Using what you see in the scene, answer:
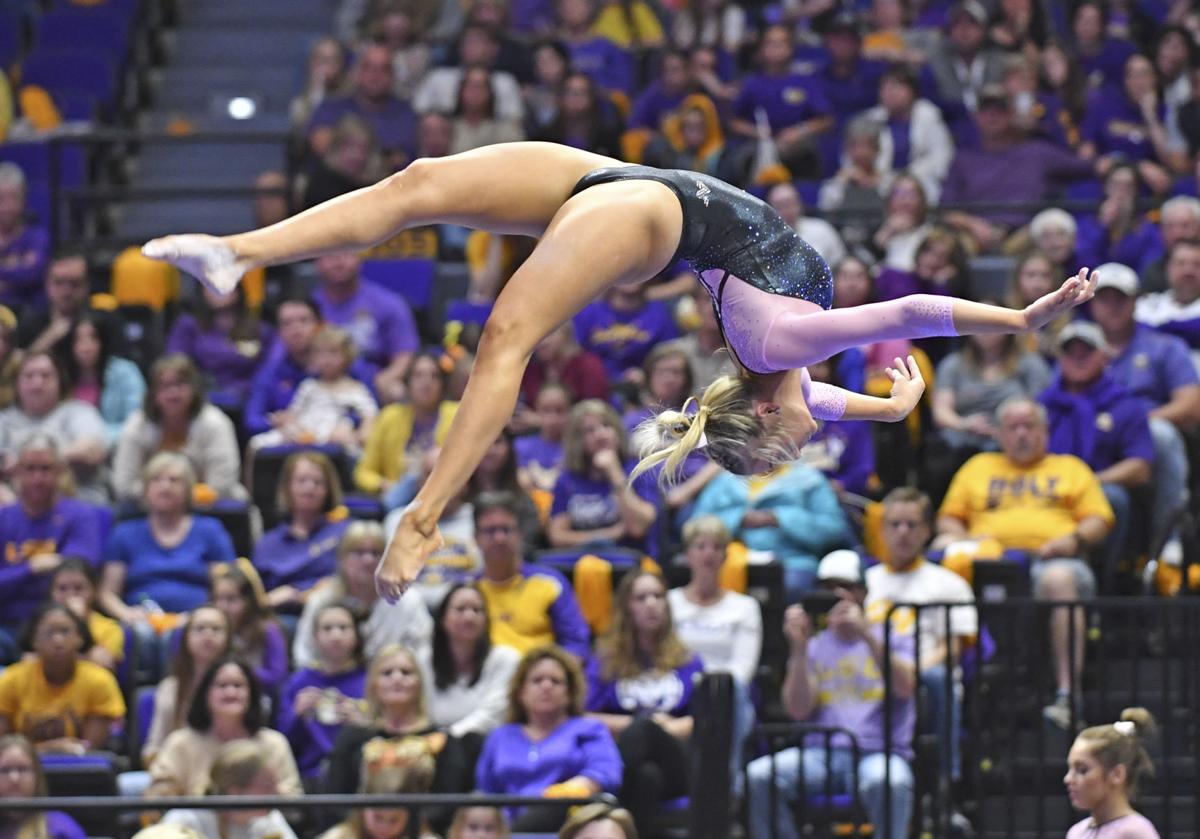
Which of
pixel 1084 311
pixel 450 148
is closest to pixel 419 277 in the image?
pixel 450 148

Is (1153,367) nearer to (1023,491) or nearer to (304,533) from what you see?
(1023,491)

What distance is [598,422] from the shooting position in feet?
26.3

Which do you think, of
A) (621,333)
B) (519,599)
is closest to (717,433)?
(519,599)

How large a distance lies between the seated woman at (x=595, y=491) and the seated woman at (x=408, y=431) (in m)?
0.66

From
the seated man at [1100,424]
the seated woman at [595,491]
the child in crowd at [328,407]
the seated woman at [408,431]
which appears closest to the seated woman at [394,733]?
the seated woman at [595,491]

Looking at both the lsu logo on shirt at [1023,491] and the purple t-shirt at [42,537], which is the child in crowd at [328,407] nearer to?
the purple t-shirt at [42,537]

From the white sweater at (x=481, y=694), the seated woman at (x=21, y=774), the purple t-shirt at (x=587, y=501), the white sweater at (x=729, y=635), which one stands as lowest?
the seated woman at (x=21, y=774)

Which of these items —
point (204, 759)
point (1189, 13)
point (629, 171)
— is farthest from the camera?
point (1189, 13)

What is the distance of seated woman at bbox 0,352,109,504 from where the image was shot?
341 inches

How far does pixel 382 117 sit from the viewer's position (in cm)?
1087

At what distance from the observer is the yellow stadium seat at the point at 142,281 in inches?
393

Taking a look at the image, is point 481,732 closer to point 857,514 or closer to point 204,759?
point 204,759

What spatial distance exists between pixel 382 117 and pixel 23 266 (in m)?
2.04

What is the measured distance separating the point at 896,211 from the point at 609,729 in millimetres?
3425
